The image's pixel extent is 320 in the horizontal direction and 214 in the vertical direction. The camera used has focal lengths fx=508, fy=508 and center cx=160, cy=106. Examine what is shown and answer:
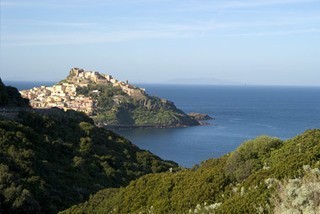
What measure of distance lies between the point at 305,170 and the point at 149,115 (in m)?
83.4

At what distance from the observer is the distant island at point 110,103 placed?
85375 mm

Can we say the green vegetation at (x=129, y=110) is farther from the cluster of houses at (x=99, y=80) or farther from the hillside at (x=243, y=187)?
the hillside at (x=243, y=187)

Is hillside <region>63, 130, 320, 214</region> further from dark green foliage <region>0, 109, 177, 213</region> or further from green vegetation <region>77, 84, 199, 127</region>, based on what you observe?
green vegetation <region>77, 84, 199, 127</region>

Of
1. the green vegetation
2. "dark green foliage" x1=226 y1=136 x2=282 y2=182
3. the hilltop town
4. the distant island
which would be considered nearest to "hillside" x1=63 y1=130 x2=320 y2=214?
"dark green foliage" x1=226 y1=136 x2=282 y2=182

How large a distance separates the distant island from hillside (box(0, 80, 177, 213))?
5395 centimetres

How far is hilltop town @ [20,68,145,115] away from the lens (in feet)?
282

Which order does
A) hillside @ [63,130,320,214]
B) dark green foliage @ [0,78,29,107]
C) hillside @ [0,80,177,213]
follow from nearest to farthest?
hillside @ [63,130,320,214] < hillside @ [0,80,177,213] < dark green foliage @ [0,78,29,107]

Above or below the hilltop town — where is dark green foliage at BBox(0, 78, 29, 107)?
above

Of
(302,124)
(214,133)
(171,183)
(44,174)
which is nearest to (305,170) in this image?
(171,183)

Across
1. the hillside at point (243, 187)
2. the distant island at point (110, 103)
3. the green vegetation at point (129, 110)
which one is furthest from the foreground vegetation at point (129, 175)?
the green vegetation at point (129, 110)

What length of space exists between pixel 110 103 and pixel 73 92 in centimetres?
936

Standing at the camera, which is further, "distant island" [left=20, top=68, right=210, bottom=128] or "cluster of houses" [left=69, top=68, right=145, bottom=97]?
"cluster of houses" [left=69, top=68, right=145, bottom=97]

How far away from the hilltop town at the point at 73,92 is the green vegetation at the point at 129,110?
4.74 ft

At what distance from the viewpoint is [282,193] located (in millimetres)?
7066
